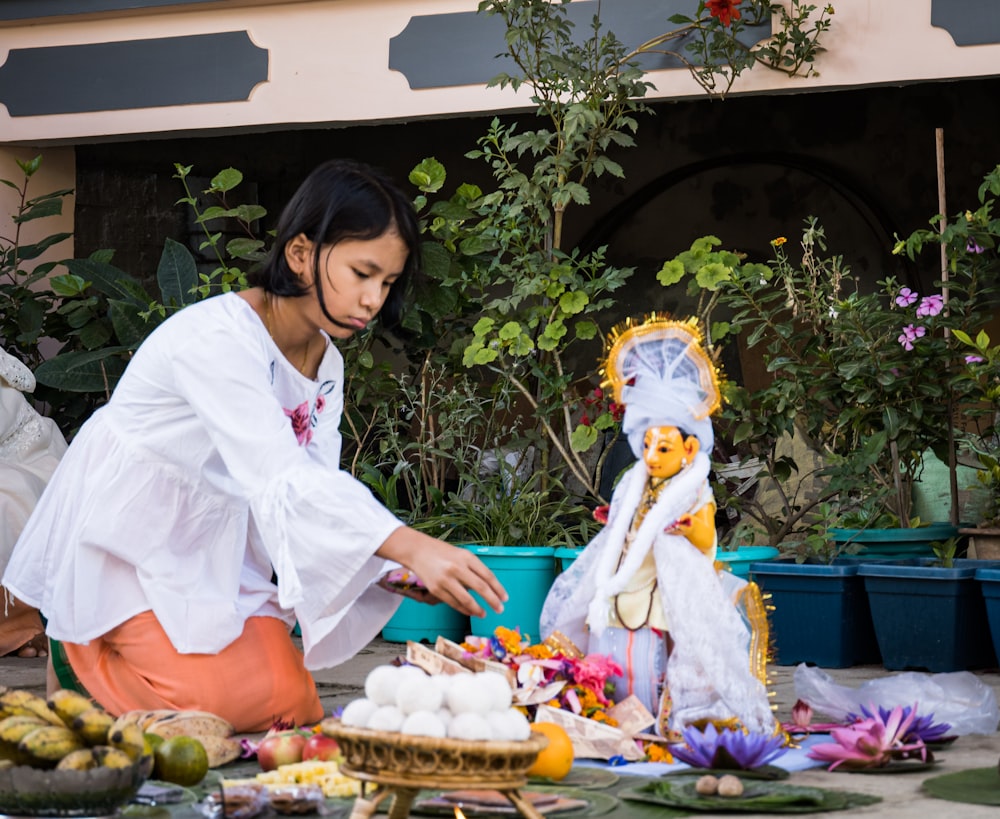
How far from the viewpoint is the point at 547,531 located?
5152 mm

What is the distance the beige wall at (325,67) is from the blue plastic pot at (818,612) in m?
1.87

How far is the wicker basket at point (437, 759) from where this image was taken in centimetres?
194

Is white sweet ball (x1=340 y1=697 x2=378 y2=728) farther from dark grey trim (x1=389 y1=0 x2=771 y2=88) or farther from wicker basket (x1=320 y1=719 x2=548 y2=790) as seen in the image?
dark grey trim (x1=389 y1=0 x2=771 y2=88)

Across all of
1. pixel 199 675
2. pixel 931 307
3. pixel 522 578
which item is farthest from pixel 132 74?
pixel 199 675

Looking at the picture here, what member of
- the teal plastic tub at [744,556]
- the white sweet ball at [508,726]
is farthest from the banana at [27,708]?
the teal plastic tub at [744,556]

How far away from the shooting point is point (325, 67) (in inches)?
229

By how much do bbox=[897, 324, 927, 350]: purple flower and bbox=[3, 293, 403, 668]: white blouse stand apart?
2.19 meters

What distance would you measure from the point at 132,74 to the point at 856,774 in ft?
14.8

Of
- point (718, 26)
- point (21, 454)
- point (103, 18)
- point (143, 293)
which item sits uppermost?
point (103, 18)

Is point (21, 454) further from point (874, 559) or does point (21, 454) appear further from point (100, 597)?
point (874, 559)

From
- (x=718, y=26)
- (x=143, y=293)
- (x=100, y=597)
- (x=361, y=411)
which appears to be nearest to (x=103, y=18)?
(x=143, y=293)

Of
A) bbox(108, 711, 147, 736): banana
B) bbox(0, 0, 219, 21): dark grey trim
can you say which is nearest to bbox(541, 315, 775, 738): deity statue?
bbox(108, 711, 147, 736): banana

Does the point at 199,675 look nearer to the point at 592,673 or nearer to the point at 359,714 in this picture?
the point at 592,673

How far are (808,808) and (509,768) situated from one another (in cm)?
77
